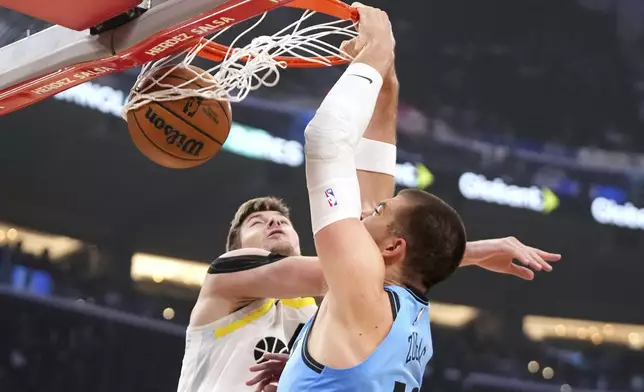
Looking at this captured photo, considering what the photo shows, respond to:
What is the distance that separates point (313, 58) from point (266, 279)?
78cm

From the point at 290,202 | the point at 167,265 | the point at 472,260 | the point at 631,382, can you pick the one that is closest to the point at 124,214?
the point at 167,265

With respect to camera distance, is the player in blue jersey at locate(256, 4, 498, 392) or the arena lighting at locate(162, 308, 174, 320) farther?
the arena lighting at locate(162, 308, 174, 320)

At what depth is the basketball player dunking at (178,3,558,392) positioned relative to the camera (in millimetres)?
2461

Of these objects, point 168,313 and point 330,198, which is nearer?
point 330,198

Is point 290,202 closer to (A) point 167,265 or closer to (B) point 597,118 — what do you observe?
(A) point 167,265

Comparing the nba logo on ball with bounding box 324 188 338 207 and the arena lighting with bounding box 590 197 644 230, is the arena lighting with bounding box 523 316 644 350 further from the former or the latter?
the nba logo on ball with bounding box 324 188 338 207

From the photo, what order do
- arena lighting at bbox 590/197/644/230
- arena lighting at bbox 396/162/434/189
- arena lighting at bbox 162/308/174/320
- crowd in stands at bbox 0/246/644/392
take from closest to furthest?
crowd in stands at bbox 0/246/644/392 < arena lighting at bbox 162/308/174/320 < arena lighting at bbox 396/162/434/189 < arena lighting at bbox 590/197/644/230

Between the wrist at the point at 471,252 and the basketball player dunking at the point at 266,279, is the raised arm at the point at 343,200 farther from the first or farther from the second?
the wrist at the point at 471,252

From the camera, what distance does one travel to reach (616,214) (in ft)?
45.4

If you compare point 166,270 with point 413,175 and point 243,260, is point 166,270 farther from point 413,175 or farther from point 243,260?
point 243,260

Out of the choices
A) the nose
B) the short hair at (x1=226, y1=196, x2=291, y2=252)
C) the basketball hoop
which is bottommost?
the short hair at (x1=226, y1=196, x2=291, y2=252)

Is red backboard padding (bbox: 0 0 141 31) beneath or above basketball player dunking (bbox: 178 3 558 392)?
above

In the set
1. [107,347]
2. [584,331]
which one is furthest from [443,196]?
[107,347]

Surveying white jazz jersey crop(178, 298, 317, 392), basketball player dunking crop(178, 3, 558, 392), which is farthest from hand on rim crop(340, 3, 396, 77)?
white jazz jersey crop(178, 298, 317, 392)
